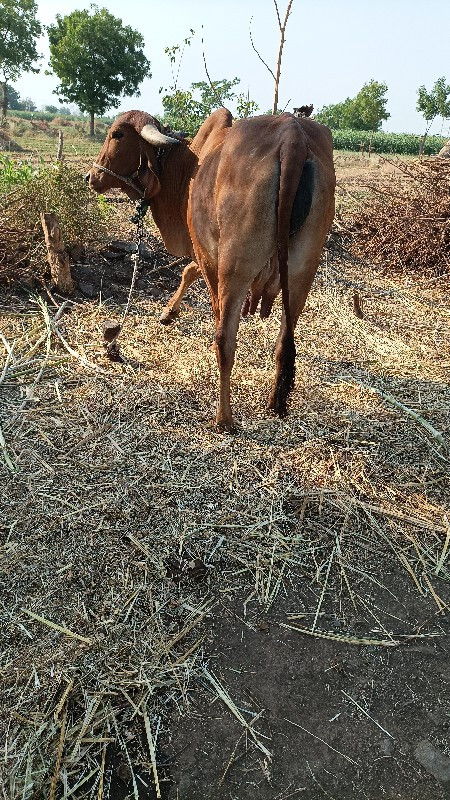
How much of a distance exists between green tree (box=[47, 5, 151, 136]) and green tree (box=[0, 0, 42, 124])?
2.24m

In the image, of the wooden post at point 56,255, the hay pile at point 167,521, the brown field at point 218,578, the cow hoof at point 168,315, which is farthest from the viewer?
the wooden post at point 56,255

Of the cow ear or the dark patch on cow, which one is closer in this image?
the dark patch on cow

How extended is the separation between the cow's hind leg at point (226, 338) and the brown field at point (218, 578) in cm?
13

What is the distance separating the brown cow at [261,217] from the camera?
3049 mm

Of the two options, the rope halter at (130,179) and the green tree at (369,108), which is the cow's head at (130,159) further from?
the green tree at (369,108)

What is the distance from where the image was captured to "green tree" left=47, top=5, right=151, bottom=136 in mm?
38344

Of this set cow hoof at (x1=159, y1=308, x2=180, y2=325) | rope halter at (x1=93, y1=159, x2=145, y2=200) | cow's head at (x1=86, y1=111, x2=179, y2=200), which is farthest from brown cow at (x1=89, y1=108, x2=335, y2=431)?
cow hoof at (x1=159, y1=308, x2=180, y2=325)

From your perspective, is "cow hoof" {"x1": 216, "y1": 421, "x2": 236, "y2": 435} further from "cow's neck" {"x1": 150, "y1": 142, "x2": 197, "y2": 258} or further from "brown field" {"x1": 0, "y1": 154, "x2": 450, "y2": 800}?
"cow's neck" {"x1": 150, "y1": 142, "x2": 197, "y2": 258}

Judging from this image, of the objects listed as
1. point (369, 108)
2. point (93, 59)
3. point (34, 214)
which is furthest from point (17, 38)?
point (34, 214)

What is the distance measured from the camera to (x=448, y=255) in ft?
25.4

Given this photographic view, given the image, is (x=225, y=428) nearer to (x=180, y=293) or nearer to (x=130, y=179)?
(x=180, y=293)

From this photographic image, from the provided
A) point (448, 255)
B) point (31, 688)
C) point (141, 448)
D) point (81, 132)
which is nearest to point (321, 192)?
point (141, 448)

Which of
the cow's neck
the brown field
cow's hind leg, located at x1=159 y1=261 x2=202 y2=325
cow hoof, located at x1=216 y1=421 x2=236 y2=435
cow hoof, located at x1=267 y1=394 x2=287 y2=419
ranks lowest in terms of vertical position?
the brown field

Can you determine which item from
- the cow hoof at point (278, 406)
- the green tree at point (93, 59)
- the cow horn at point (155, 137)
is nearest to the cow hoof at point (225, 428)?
the cow hoof at point (278, 406)
